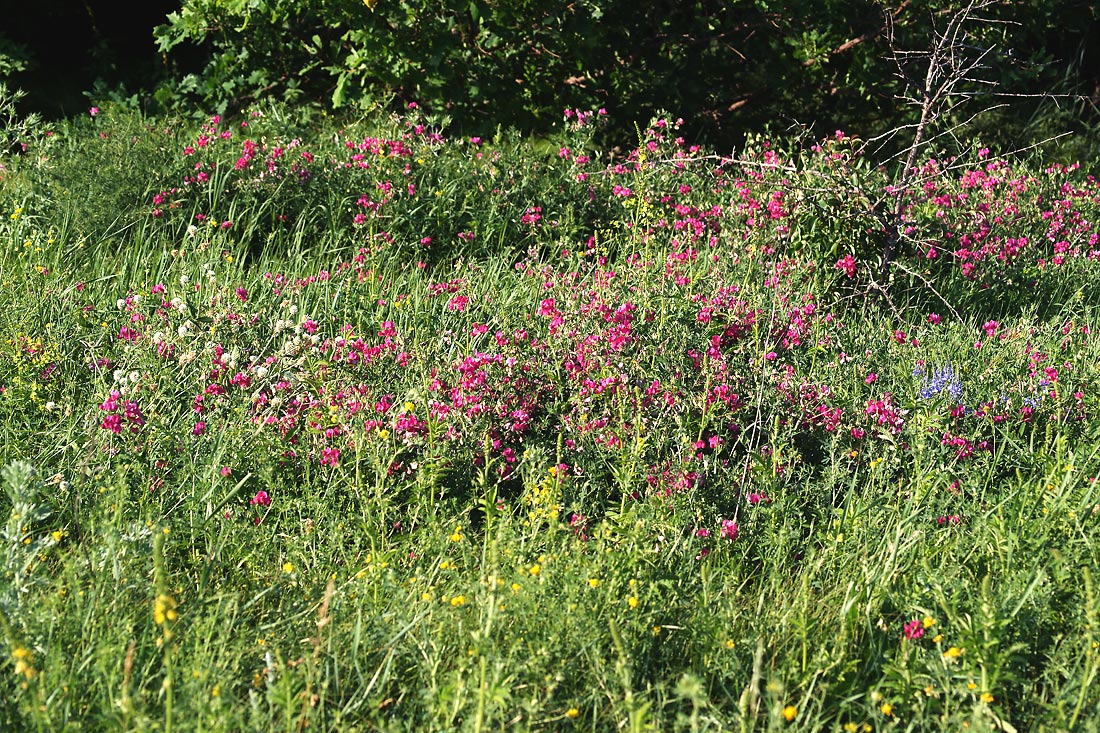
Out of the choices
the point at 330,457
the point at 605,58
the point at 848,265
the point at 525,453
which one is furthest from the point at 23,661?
the point at 605,58

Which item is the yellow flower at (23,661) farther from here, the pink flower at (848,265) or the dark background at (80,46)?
the dark background at (80,46)

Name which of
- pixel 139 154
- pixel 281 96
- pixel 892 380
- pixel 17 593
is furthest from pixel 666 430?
pixel 281 96

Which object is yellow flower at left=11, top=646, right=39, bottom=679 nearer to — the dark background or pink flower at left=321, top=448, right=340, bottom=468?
pink flower at left=321, top=448, right=340, bottom=468

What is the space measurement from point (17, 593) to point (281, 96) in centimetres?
573

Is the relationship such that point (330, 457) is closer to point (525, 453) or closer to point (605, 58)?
point (525, 453)

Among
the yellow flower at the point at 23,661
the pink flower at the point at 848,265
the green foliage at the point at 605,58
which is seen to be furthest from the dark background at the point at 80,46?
the yellow flower at the point at 23,661

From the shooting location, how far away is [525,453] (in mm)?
2961

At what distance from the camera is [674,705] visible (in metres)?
2.33

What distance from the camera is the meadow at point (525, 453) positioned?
226 centimetres

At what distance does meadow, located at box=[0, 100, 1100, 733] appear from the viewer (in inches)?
88.9

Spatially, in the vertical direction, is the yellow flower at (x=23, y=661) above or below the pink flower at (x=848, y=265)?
above

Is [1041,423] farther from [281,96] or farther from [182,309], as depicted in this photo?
[281,96]

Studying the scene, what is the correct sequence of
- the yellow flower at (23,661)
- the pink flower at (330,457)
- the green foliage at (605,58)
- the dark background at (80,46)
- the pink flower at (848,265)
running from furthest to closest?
the dark background at (80,46), the green foliage at (605,58), the pink flower at (848,265), the pink flower at (330,457), the yellow flower at (23,661)

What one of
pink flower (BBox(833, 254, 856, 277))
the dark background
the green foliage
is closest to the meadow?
pink flower (BBox(833, 254, 856, 277))
